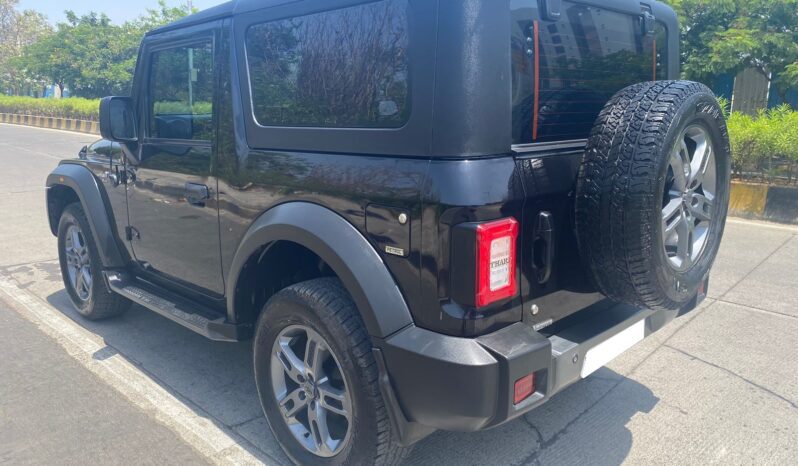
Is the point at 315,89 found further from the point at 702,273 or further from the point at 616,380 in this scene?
the point at 616,380

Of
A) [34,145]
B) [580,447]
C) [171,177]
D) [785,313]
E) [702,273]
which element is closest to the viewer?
[702,273]

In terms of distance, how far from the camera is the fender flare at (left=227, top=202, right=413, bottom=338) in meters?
2.29

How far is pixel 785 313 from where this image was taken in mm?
4621

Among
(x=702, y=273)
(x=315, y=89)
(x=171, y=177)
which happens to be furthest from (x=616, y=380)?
(x=171, y=177)

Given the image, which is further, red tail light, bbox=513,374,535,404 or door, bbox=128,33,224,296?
door, bbox=128,33,224,296

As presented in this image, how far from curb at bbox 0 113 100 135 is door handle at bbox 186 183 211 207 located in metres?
22.5

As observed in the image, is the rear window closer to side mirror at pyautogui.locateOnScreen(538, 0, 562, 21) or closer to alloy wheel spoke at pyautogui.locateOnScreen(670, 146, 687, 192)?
side mirror at pyautogui.locateOnScreen(538, 0, 562, 21)

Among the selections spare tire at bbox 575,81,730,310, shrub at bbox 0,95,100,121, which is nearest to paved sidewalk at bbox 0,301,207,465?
spare tire at bbox 575,81,730,310

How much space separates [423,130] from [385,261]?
1.68ft

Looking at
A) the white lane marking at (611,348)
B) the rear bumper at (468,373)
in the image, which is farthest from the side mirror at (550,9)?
the white lane marking at (611,348)

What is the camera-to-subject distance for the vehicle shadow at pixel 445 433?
9.65 ft

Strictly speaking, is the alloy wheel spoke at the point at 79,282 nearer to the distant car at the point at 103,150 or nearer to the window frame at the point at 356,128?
the distant car at the point at 103,150

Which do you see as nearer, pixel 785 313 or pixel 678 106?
pixel 678 106

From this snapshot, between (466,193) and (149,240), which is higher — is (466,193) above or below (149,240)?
above
